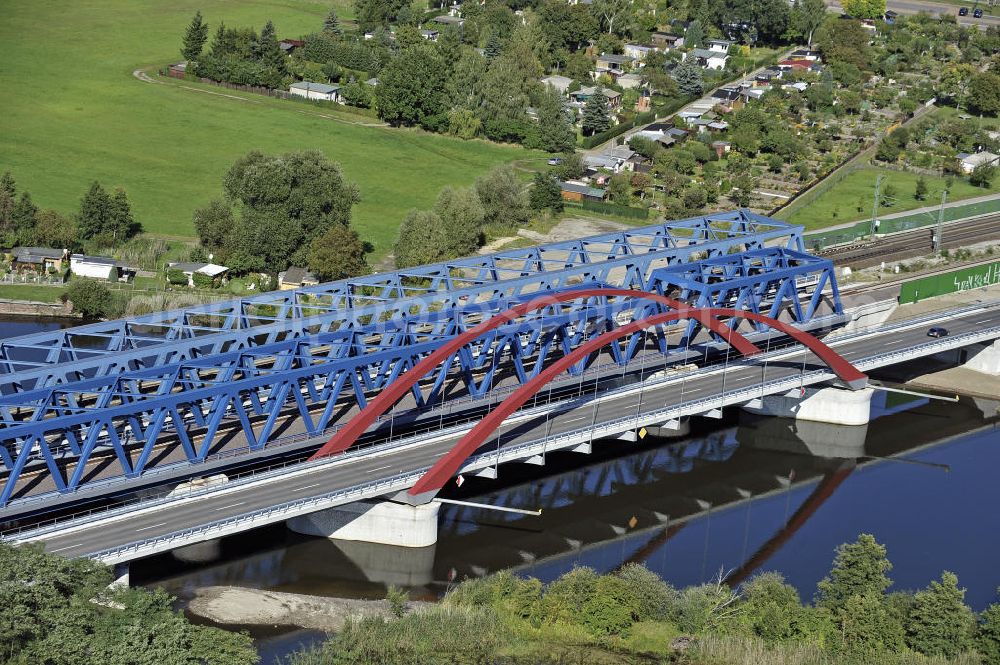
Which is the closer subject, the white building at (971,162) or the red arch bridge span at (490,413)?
the red arch bridge span at (490,413)

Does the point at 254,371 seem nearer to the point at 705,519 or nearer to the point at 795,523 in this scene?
the point at 705,519

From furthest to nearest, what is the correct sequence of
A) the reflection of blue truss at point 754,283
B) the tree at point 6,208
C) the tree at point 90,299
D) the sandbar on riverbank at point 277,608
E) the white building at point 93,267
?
the tree at point 6,208
the white building at point 93,267
the tree at point 90,299
the reflection of blue truss at point 754,283
the sandbar on riverbank at point 277,608

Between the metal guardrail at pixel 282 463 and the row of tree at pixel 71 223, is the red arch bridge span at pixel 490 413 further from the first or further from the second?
the row of tree at pixel 71 223

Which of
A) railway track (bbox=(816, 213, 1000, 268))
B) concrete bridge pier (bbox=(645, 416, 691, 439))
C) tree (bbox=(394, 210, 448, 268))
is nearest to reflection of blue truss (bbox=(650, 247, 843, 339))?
concrete bridge pier (bbox=(645, 416, 691, 439))

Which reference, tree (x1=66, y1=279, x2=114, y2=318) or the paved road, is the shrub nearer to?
tree (x1=66, y1=279, x2=114, y2=318)

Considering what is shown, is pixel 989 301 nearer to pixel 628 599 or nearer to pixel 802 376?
pixel 802 376

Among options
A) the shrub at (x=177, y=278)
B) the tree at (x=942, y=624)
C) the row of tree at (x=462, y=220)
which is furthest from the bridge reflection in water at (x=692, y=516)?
the shrub at (x=177, y=278)
